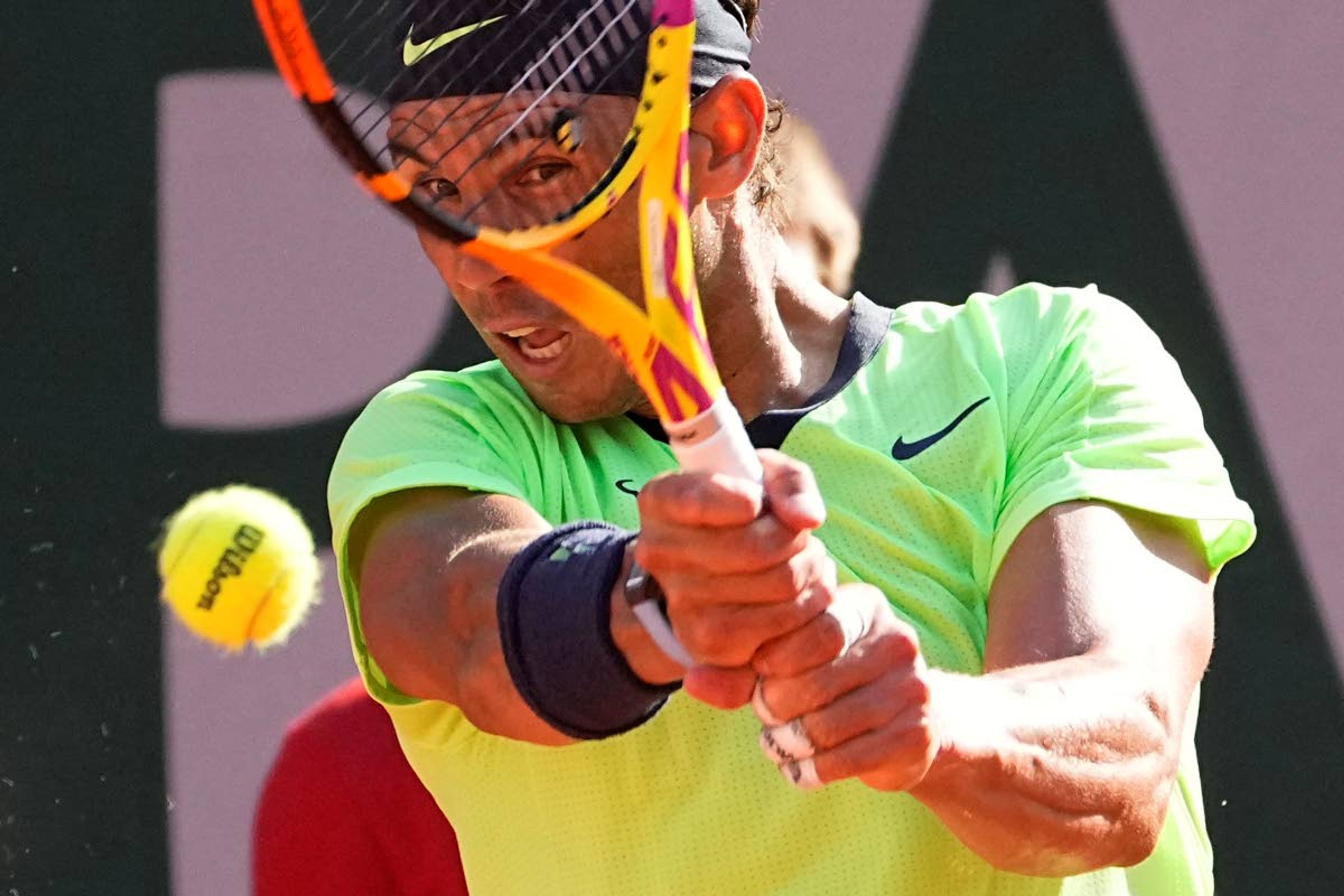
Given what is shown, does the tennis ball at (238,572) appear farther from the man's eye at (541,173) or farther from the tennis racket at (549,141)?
the man's eye at (541,173)

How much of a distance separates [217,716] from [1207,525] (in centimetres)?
193

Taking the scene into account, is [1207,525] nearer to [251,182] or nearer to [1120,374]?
[1120,374]

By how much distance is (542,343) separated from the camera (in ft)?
7.41

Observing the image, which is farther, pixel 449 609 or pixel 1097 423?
pixel 1097 423

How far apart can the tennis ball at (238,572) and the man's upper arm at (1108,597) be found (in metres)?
1.19

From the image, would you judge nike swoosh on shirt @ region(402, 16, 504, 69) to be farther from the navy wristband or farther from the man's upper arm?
the man's upper arm

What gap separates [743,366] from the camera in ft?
8.05

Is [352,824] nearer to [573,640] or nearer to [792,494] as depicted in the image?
[573,640]

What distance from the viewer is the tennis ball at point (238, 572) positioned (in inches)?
116

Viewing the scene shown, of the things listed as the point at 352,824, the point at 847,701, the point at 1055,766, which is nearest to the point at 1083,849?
the point at 1055,766

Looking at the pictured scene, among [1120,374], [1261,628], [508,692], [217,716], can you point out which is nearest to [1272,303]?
[1261,628]

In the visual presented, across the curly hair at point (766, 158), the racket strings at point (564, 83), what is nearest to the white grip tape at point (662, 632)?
the racket strings at point (564, 83)

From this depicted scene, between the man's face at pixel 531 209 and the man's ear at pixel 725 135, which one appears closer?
the man's face at pixel 531 209

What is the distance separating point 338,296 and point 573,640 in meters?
1.99
